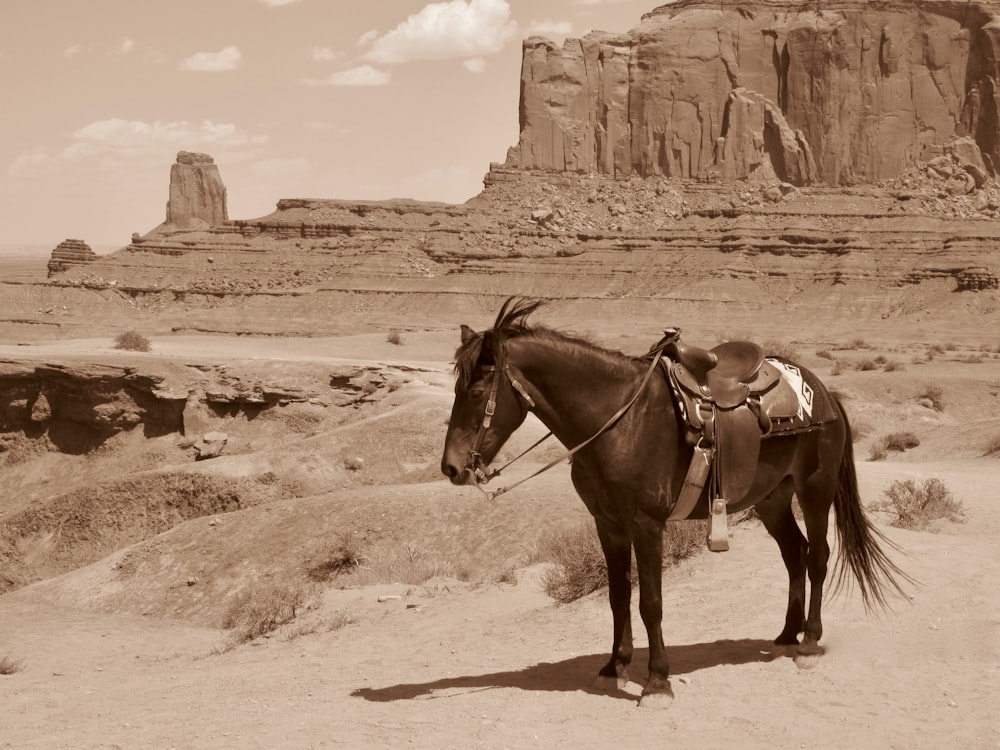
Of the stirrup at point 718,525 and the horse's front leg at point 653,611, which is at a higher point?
the stirrup at point 718,525

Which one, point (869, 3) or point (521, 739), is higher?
point (869, 3)

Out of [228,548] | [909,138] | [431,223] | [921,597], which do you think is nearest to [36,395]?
[228,548]

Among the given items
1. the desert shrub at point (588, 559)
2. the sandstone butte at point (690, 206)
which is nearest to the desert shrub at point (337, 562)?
the desert shrub at point (588, 559)

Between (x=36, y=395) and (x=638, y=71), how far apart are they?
9983 cm

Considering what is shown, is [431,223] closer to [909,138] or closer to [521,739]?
[909,138]

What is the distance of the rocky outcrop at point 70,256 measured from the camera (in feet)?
387

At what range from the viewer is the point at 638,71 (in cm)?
12262

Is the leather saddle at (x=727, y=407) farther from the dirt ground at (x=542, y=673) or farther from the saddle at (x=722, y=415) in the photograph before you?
the dirt ground at (x=542, y=673)

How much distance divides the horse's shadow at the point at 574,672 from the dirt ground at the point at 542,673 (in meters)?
0.02

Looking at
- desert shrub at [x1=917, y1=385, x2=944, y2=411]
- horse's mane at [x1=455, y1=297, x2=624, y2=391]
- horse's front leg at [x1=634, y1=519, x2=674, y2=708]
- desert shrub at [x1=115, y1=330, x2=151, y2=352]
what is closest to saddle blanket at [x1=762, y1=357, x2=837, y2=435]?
horse's front leg at [x1=634, y1=519, x2=674, y2=708]

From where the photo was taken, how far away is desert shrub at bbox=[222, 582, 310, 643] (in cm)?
1189

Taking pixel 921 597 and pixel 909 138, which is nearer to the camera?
pixel 921 597

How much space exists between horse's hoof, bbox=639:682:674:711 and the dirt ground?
8cm

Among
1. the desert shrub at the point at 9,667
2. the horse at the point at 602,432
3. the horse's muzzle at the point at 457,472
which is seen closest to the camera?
the horse's muzzle at the point at 457,472
